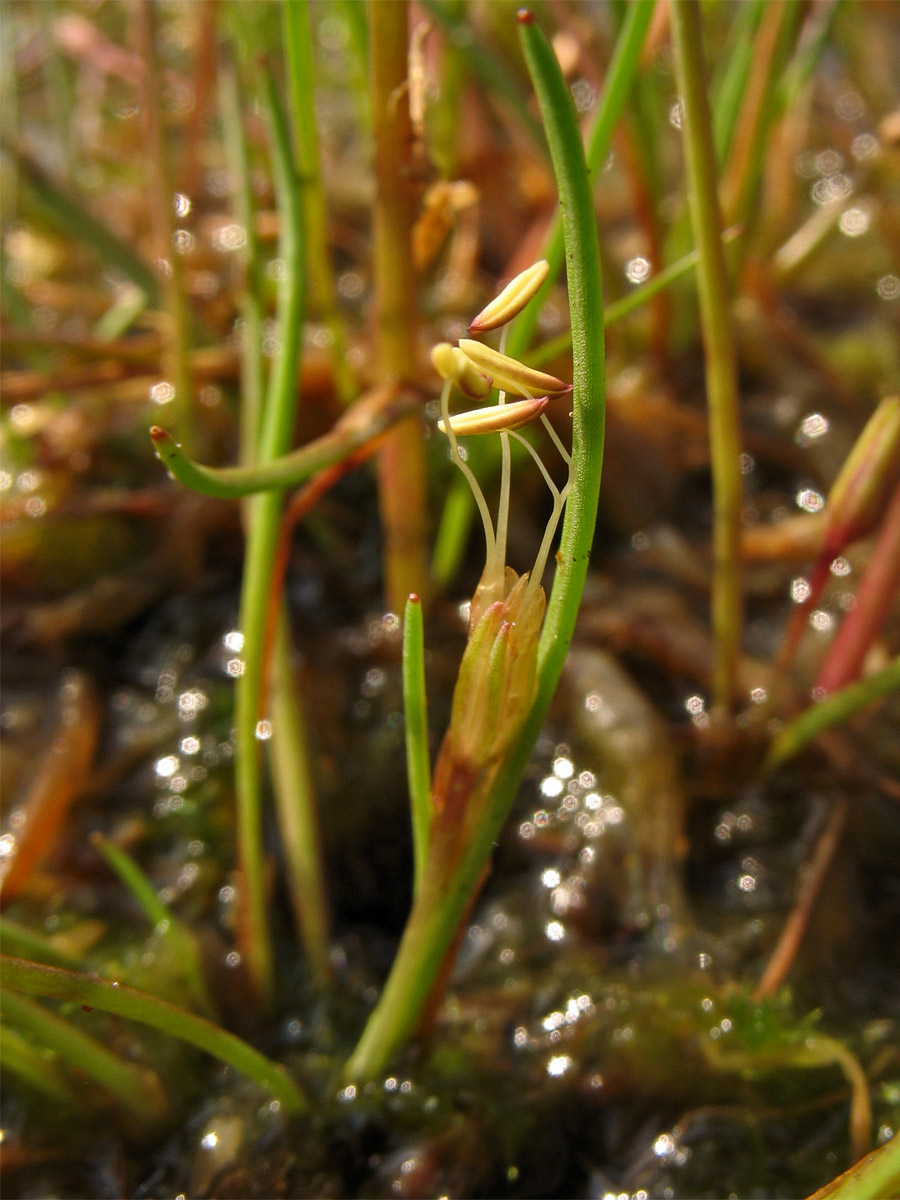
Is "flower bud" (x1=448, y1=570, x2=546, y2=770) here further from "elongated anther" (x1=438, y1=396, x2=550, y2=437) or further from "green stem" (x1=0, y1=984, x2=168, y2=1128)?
"green stem" (x1=0, y1=984, x2=168, y2=1128)

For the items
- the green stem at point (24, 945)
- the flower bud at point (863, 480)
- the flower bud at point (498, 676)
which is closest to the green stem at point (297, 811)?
the green stem at point (24, 945)

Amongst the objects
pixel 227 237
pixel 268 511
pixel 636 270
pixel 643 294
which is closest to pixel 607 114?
pixel 643 294

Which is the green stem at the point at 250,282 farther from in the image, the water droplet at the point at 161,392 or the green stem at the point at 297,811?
the water droplet at the point at 161,392

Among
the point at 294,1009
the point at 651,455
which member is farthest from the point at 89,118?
the point at 294,1009

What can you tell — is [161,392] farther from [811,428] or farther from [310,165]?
[811,428]

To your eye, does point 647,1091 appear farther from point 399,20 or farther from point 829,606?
point 399,20

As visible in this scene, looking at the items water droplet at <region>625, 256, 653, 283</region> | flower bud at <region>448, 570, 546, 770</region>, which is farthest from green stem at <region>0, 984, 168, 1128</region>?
water droplet at <region>625, 256, 653, 283</region>
